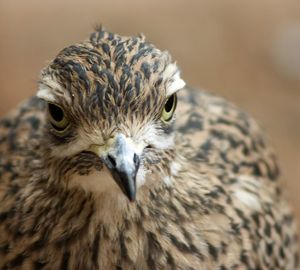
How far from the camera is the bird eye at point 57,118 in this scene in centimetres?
306

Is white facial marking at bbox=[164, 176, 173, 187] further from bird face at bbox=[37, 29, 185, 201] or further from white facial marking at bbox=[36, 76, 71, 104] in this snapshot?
white facial marking at bbox=[36, 76, 71, 104]

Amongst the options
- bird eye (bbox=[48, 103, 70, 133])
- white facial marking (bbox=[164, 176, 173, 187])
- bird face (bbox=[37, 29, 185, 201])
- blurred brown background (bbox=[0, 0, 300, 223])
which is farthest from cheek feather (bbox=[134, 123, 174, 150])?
blurred brown background (bbox=[0, 0, 300, 223])

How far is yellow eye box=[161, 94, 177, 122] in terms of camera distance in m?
3.12

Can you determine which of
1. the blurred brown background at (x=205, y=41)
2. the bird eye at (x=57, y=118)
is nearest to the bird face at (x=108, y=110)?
the bird eye at (x=57, y=118)

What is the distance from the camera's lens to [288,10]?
22.9ft

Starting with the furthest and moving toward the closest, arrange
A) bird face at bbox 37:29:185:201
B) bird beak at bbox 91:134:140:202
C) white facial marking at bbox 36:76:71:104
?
white facial marking at bbox 36:76:71:104 → bird face at bbox 37:29:185:201 → bird beak at bbox 91:134:140:202

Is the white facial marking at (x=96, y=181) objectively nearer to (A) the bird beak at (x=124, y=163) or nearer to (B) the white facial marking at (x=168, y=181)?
(A) the bird beak at (x=124, y=163)

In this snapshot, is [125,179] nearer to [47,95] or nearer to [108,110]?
[108,110]

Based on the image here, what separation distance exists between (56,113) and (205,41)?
3.81m

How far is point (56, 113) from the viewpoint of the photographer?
311 centimetres

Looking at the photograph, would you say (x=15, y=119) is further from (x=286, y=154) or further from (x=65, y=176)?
(x=286, y=154)

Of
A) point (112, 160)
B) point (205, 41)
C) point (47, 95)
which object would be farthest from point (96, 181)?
point (205, 41)

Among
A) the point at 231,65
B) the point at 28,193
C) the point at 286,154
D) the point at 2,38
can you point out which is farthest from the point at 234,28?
the point at 28,193

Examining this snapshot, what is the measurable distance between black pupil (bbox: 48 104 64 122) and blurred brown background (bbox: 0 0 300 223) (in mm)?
2971
